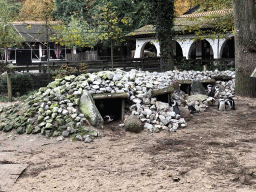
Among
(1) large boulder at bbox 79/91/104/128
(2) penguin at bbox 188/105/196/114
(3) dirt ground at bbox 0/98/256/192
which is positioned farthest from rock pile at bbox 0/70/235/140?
(2) penguin at bbox 188/105/196/114

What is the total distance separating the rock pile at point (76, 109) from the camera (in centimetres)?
866

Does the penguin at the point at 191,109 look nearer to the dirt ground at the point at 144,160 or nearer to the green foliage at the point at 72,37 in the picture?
the dirt ground at the point at 144,160

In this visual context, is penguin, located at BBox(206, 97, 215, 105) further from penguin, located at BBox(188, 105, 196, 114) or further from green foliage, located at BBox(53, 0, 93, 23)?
green foliage, located at BBox(53, 0, 93, 23)

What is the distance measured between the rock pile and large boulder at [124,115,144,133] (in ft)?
0.77

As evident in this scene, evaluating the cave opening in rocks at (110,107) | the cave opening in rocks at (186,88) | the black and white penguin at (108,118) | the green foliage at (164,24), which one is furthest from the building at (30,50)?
the black and white penguin at (108,118)

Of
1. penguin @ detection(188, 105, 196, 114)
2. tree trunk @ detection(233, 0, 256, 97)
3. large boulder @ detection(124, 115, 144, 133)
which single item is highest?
tree trunk @ detection(233, 0, 256, 97)

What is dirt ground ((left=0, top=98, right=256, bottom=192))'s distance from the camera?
17.1 ft

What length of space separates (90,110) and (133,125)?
1.26 meters

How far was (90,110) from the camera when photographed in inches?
352

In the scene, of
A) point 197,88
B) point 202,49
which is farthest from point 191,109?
point 202,49

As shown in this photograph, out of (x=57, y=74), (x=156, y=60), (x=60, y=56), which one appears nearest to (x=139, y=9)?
(x=60, y=56)

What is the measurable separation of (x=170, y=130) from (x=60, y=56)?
25.5 meters

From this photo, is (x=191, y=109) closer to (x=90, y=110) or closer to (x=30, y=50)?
(x=90, y=110)

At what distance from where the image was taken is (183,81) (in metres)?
13.4
